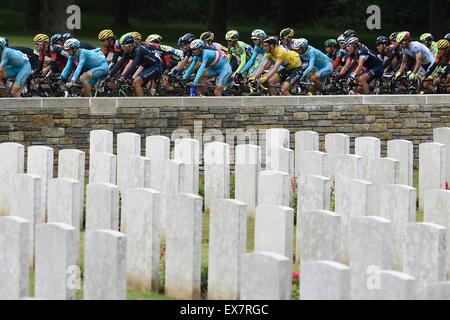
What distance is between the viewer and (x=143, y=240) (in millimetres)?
10359

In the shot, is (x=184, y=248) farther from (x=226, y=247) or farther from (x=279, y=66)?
(x=279, y=66)

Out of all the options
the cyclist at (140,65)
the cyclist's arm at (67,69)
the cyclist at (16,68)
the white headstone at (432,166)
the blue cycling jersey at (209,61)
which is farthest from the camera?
the blue cycling jersey at (209,61)

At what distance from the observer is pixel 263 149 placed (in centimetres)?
1828

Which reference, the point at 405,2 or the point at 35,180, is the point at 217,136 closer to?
the point at 35,180

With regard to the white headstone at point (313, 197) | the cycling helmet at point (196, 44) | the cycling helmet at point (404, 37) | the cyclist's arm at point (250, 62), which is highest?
the cycling helmet at point (404, 37)

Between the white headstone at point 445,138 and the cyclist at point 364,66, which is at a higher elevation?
the cyclist at point 364,66

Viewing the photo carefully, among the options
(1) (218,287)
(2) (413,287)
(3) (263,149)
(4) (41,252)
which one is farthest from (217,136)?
(2) (413,287)

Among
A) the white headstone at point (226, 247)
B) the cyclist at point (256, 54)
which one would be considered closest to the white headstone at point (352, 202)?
the white headstone at point (226, 247)

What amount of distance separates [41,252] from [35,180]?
256 cm

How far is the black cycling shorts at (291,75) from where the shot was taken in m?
21.5

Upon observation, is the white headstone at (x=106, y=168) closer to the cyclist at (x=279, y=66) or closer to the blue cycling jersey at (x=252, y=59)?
the cyclist at (x=279, y=66)

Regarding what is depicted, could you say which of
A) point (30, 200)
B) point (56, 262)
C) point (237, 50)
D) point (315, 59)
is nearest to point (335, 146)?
point (30, 200)

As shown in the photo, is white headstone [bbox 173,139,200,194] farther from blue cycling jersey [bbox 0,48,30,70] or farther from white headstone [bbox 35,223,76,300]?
blue cycling jersey [bbox 0,48,30,70]

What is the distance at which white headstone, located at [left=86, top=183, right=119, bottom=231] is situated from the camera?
10.7 metres
